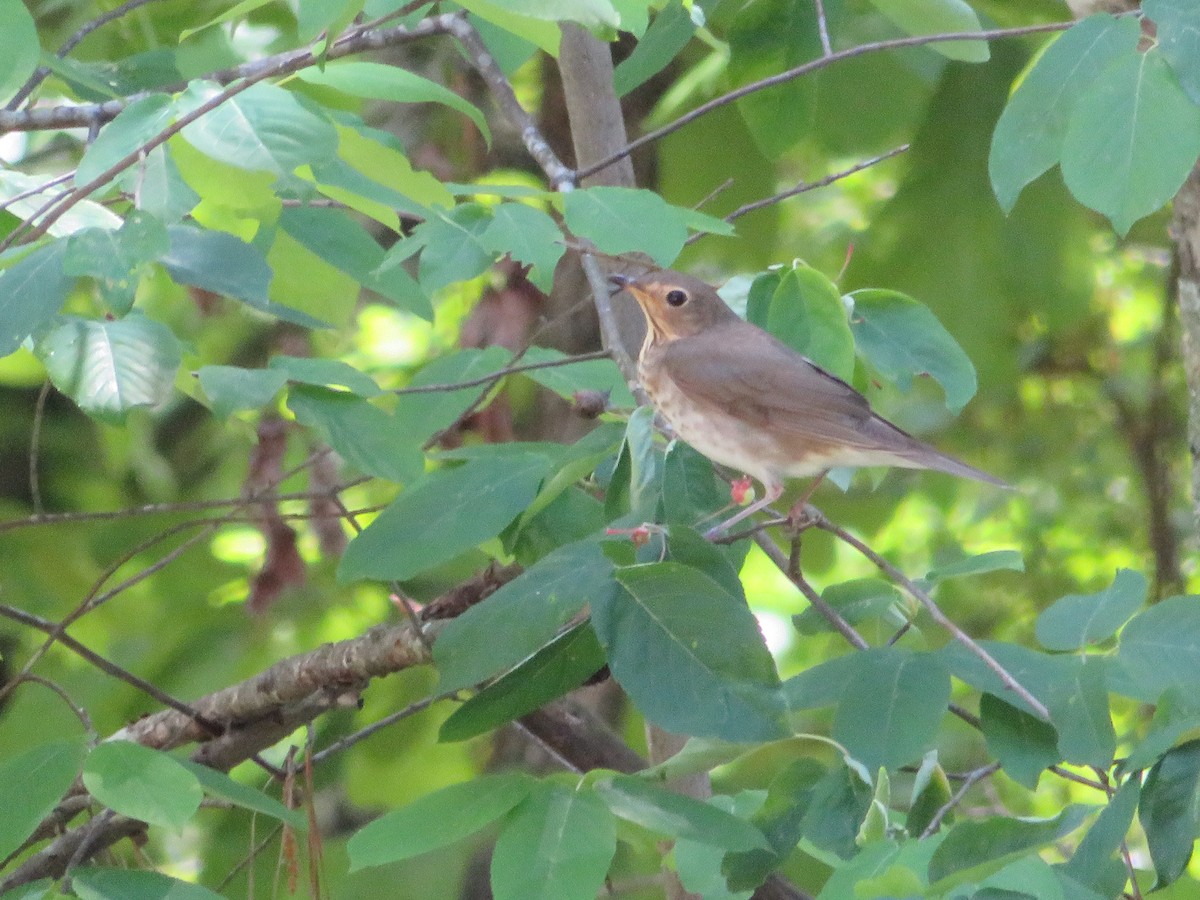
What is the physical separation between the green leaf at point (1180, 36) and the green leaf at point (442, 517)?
1188 mm

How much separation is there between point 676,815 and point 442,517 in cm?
71

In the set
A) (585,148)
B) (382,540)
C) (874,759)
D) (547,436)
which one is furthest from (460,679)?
(547,436)

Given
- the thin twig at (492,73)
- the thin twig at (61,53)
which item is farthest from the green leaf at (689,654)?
the thin twig at (61,53)

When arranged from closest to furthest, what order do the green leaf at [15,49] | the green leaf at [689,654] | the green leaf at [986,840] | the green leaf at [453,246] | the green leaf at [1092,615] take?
the green leaf at [986,840] < the green leaf at [689,654] < the green leaf at [1092,615] < the green leaf at [453,246] < the green leaf at [15,49]

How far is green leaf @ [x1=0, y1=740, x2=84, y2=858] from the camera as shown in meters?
2.10

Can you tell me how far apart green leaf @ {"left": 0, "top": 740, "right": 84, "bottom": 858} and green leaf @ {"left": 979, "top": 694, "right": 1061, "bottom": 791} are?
1364 mm

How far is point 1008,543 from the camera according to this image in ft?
23.7

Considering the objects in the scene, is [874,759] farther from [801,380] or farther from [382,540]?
[801,380]

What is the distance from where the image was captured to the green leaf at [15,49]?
2.39 m

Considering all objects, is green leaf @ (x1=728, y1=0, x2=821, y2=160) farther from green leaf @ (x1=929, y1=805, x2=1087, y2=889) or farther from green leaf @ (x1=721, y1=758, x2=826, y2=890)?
green leaf @ (x1=929, y1=805, x2=1087, y2=889)

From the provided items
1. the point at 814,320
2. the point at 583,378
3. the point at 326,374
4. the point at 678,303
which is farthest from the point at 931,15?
the point at 326,374

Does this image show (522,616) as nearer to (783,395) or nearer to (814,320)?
(814,320)

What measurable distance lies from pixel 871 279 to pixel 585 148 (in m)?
1.83

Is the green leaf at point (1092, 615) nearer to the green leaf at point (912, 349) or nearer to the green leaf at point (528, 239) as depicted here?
the green leaf at point (912, 349)
